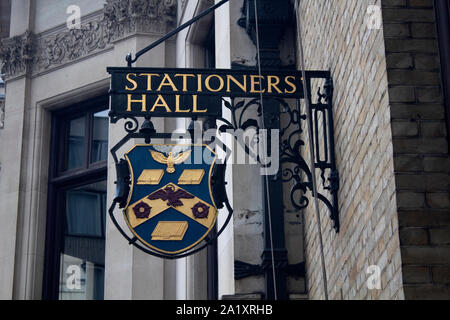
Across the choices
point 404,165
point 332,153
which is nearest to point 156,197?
point 332,153

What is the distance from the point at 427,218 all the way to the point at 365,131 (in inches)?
38.6

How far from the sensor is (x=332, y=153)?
283 inches

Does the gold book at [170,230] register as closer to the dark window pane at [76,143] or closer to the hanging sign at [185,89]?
the hanging sign at [185,89]

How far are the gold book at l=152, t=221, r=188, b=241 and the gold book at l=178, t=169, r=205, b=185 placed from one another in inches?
12.9

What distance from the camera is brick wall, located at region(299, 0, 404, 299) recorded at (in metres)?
5.63

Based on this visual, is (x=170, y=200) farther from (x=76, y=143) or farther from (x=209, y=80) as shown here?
(x=76, y=143)

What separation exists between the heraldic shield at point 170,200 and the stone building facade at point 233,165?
0.98m

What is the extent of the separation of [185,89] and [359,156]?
66.7 inches

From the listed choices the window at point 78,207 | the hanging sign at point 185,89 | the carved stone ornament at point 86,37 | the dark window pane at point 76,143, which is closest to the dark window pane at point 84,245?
the window at point 78,207

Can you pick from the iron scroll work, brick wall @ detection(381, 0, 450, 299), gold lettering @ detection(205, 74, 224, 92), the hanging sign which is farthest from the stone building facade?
gold lettering @ detection(205, 74, 224, 92)

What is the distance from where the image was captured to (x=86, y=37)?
14789 mm

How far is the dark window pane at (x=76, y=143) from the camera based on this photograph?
582 inches

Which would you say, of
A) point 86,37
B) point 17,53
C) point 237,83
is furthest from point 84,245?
point 237,83
